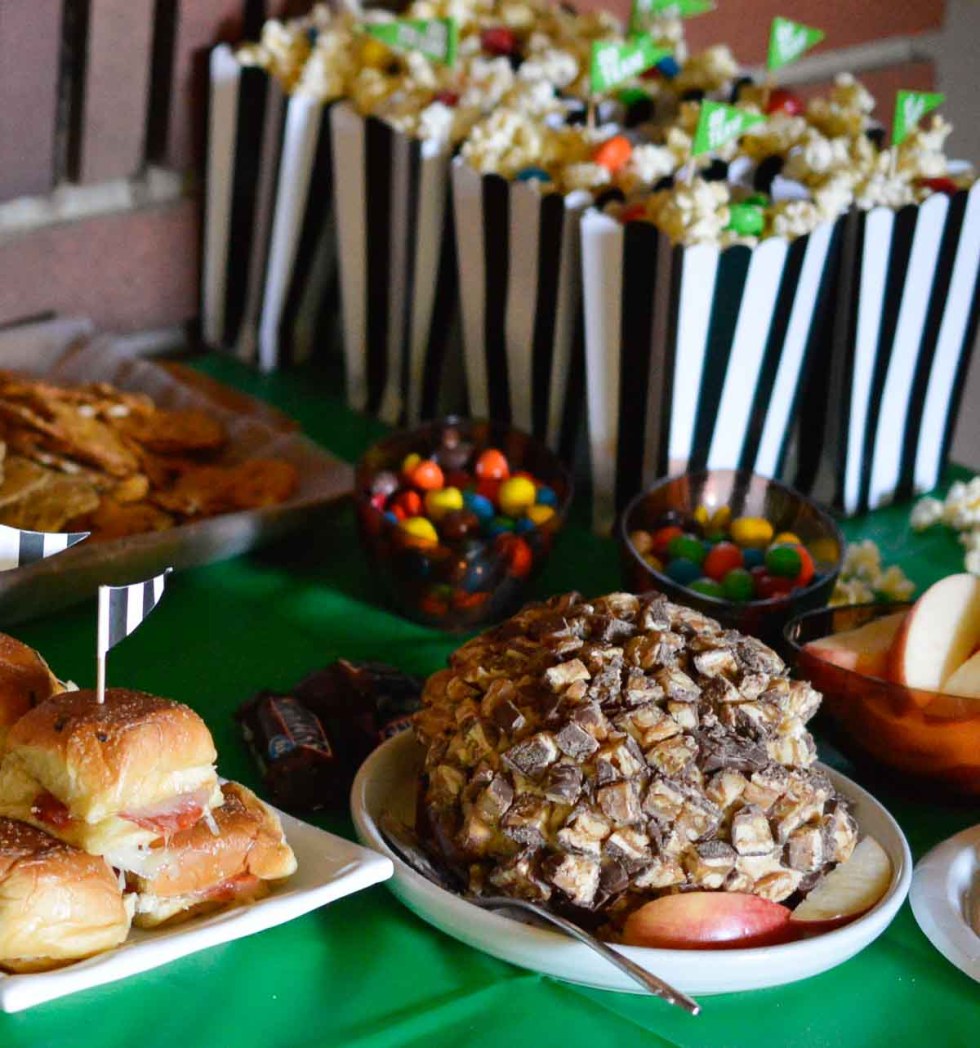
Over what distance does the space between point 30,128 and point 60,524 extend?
26.5 inches

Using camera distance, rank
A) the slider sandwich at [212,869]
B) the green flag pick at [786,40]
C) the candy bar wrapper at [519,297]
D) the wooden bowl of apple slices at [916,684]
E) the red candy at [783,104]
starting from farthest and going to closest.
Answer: the red candy at [783,104] → the green flag pick at [786,40] → the candy bar wrapper at [519,297] → the wooden bowl of apple slices at [916,684] → the slider sandwich at [212,869]

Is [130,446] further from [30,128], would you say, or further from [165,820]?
[165,820]

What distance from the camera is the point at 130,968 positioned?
0.98 m

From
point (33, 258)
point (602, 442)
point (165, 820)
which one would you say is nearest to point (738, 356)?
point (602, 442)

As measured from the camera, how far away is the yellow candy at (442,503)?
5.16ft

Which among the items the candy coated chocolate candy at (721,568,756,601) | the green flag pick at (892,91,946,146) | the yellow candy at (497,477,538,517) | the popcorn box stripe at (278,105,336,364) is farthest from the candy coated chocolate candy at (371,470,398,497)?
the green flag pick at (892,91,946,146)

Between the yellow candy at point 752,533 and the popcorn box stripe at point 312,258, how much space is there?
0.77 m

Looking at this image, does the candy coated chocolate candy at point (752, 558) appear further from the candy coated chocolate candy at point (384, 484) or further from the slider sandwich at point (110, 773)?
the slider sandwich at point (110, 773)

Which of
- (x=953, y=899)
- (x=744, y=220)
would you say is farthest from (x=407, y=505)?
(x=953, y=899)

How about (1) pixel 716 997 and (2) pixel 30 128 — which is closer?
(1) pixel 716 997

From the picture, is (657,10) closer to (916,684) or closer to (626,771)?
(916,684)

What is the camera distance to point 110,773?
1.01 metres

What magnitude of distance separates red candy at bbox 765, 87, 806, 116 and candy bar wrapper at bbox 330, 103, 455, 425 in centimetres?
45

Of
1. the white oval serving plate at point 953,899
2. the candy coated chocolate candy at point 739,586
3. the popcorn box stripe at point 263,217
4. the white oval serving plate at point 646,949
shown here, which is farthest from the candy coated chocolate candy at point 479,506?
the popcorn box stripe at point 263,217
